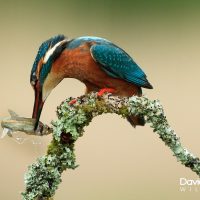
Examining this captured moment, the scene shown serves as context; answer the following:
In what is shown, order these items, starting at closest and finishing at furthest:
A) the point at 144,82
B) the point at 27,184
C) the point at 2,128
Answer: the point at 27,184
the point at 2,128
the point at 144,82

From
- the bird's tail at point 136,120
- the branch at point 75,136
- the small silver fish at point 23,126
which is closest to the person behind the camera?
the branch at point 75,136

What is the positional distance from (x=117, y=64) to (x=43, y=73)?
0.29 metres

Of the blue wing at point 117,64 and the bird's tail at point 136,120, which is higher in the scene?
the blue wing at point 117,64

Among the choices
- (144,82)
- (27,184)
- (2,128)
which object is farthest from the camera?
(144,82)

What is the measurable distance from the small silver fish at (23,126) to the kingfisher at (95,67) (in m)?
0.13

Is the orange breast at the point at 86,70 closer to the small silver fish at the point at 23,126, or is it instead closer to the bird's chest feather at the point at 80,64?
the bird's chest feather at the point at 80,64

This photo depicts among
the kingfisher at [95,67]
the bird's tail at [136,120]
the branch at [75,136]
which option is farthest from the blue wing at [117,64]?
the branch at [75,136]

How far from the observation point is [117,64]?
2166mm

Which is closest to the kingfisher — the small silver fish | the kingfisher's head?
the kingfisher's head

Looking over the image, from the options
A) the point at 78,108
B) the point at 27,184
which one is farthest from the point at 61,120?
the point at 27,184

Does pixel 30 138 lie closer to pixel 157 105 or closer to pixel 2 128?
pixel 2 128

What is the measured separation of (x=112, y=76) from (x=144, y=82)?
5.0 inches

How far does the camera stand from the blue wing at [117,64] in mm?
2139

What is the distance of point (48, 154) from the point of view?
190 centimetres
